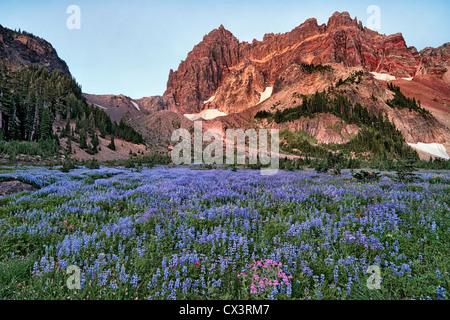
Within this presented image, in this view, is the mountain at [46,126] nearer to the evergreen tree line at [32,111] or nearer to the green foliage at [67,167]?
the evergreen tree line at [32,111]

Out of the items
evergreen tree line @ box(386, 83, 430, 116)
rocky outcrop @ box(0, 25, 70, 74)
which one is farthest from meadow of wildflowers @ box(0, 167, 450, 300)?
rocky outcrop @ box(0, 25, 70, 74)

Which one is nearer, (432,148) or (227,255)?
(227,255)

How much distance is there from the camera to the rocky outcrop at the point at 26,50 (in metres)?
138

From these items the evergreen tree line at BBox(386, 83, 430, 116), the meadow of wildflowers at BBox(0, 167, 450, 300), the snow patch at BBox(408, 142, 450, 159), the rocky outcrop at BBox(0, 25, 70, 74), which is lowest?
the meadow of wildflowers at BBox(0, 167, 450, 300)

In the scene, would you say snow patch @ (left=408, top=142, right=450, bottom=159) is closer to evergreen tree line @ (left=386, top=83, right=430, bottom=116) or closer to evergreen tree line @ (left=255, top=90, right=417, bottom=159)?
evergreen tree line @ (left=255, top=90, right=417, bottom=159)

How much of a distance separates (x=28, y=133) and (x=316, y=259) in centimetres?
8088

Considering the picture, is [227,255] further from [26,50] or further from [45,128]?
[26,50]

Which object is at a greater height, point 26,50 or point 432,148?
point 26,50

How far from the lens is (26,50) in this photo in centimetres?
15138

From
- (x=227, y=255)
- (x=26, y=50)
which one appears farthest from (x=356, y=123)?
(x=26, y=50)

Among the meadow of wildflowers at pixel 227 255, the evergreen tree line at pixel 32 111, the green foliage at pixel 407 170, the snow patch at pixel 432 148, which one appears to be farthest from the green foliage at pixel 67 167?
the snow patch at pixel 432 148

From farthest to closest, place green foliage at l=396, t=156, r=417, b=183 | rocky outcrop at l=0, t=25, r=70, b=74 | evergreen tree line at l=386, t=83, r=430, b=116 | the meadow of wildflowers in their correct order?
rocky outcrop at l=0, t=25, r=70, b=74
evergreen tree line at l=386, t=83, r=430, b=116
green foliage at l=396, t=156, r=417, b=183
the meadow of wildflowers

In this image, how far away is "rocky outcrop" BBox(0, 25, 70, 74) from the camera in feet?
452
